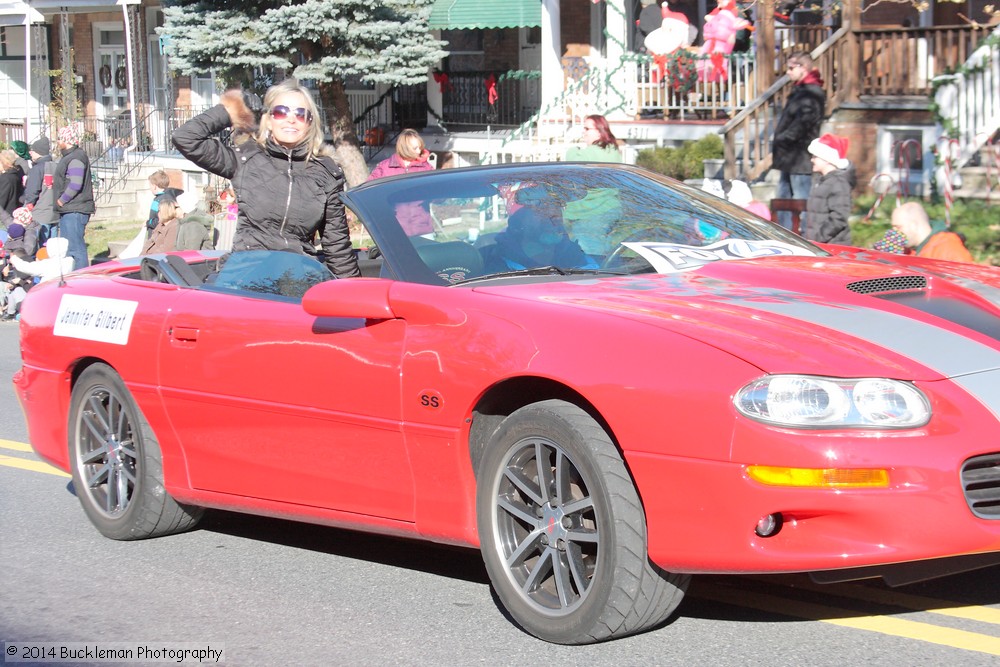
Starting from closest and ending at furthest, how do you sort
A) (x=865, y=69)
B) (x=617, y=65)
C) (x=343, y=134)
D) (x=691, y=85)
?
1. (x=865, y=69)
2. (x=691, y=85)
3. (x=617, y=65)
4. (x=343, y=134)

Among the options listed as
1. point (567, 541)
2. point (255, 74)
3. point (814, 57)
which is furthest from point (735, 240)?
point (255, 74)

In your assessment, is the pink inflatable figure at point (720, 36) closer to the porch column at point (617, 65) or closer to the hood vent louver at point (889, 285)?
the porch column at point (617, 65)

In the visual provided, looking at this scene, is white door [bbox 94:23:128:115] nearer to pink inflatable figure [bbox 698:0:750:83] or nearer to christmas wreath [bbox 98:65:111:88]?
christmas wreath [bbox 98:65:111:88]

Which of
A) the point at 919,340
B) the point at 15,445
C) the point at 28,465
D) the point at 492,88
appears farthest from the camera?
the point at 492,88

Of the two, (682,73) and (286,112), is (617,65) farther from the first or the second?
(286,112)

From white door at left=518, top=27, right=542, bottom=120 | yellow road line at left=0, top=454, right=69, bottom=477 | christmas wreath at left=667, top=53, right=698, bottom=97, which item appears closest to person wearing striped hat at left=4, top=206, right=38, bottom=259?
yellow road line at left=0, top=454, right=69, bottom=477

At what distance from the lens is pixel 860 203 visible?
1531 cm

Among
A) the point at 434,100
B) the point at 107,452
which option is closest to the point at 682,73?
the point at 434,100

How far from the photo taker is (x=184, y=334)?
17.3 ft

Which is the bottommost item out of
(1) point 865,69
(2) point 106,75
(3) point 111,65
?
(1) point 865,69

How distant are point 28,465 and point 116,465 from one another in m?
2.00

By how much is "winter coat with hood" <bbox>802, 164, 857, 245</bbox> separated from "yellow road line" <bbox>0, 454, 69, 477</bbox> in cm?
522

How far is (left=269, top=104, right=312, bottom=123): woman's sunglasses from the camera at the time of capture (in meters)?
6.18

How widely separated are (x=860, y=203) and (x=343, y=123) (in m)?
9.98
